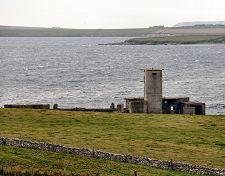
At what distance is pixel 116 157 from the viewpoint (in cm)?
3641

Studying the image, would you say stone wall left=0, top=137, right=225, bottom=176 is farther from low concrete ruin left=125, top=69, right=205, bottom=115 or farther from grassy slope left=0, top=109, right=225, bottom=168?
low concrete ruin left=125, top=69, right=205, bottom=115

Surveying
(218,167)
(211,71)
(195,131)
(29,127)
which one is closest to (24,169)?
(218,167)

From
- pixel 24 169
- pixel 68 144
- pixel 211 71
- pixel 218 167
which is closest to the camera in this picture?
pixel 24 169

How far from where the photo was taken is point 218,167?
120ft

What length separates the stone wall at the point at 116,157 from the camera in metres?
34.6

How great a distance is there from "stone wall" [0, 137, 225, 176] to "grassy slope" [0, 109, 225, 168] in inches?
105

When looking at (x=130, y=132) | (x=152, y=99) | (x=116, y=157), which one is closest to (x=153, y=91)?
(x=152, y=99)

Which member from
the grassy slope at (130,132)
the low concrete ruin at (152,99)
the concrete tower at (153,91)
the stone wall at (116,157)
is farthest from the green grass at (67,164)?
the concrete tower at (153,91)

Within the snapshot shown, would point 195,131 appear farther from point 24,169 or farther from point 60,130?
point 24,169

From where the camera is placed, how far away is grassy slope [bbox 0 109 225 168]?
40.4 m

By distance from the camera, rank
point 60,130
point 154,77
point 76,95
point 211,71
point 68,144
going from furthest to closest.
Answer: point 211,71 → point 76,95 → point 154,77 → point 60,130 → point 68,144

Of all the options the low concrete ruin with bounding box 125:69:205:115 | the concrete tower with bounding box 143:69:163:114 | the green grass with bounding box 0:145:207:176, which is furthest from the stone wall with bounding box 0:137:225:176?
the concrete tower with bounding box 143:69:163:114

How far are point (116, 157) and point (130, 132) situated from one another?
38.5 feet

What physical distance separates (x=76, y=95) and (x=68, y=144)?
64840 millimetres
